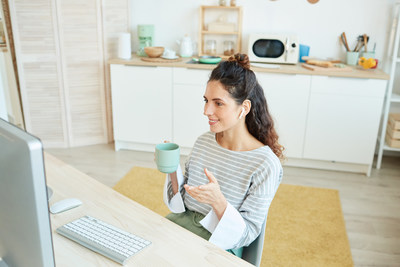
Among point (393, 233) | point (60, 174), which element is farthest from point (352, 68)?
point (60, 174)

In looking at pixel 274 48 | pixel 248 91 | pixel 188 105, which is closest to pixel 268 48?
pixel 274 48

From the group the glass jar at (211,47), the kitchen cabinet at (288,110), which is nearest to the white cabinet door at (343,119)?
the kitchen cabinet at (288,110)

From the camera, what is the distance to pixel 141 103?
3.46 metres

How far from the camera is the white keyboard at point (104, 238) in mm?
1052

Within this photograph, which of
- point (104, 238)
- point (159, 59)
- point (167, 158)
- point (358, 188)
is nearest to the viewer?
point (104, 238)

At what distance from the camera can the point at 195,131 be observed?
11.3 feet

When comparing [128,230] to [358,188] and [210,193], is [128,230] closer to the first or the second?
[210,193]

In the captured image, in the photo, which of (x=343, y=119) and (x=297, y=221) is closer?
(x=297, y=221)

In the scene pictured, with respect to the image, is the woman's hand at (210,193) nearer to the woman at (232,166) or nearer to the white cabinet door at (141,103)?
the woman at (232,166)

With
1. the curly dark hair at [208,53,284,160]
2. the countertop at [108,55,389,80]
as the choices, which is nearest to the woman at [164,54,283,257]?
the curly dark hair at [208,53,284,160]

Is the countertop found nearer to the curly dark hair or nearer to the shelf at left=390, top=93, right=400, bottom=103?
the shelf at left=390, top=93, right=400, bottom=103

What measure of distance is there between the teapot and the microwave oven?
0.57 m

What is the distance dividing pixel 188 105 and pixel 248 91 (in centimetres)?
199

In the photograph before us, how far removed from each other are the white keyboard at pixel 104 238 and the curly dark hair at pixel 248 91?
0.60 meters
